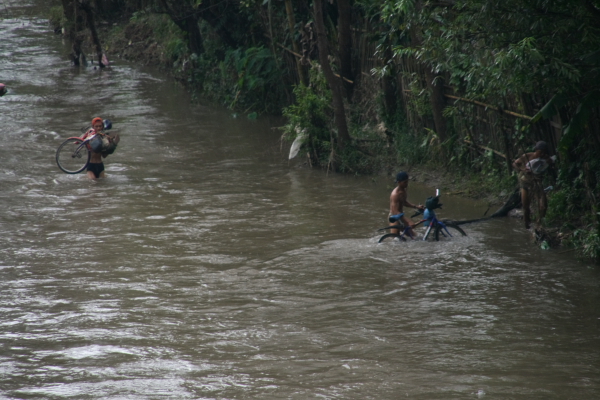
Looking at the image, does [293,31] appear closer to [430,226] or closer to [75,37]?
[430,226]

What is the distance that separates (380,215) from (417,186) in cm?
172

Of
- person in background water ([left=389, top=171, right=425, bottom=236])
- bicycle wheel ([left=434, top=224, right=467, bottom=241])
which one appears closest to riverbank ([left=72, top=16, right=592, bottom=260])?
bicycle wheel ([left=434, top=224, right=467, bottom=241])

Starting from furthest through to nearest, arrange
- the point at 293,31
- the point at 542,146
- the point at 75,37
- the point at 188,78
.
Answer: the point at 75,37, the point at 188,78, the point at 293,31, the point at 542,146

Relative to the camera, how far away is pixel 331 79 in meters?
13.5

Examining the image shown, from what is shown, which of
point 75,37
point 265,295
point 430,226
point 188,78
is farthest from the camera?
point 75,37

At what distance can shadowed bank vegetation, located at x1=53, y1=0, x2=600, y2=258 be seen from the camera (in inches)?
318

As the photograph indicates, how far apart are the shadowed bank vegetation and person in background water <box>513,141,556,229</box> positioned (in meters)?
0.22

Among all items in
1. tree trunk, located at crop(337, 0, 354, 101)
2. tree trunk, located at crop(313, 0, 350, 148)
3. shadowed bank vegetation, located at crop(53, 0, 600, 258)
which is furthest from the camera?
tree trunk, located at crop(337, 0, 354, 101)

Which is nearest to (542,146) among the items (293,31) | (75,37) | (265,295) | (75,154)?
(265,295)

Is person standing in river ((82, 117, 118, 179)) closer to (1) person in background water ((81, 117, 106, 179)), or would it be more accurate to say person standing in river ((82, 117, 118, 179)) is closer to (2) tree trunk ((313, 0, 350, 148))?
(1) person in background water ((81, 117, 106, 179))

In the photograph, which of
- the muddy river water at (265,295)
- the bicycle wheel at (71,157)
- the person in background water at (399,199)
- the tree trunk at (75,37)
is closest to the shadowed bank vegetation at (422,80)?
the muddy river water at (265,295)

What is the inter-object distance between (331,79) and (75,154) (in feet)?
16.4

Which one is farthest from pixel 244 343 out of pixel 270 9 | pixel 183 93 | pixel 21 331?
pixel 183 93

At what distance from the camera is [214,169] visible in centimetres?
1431
